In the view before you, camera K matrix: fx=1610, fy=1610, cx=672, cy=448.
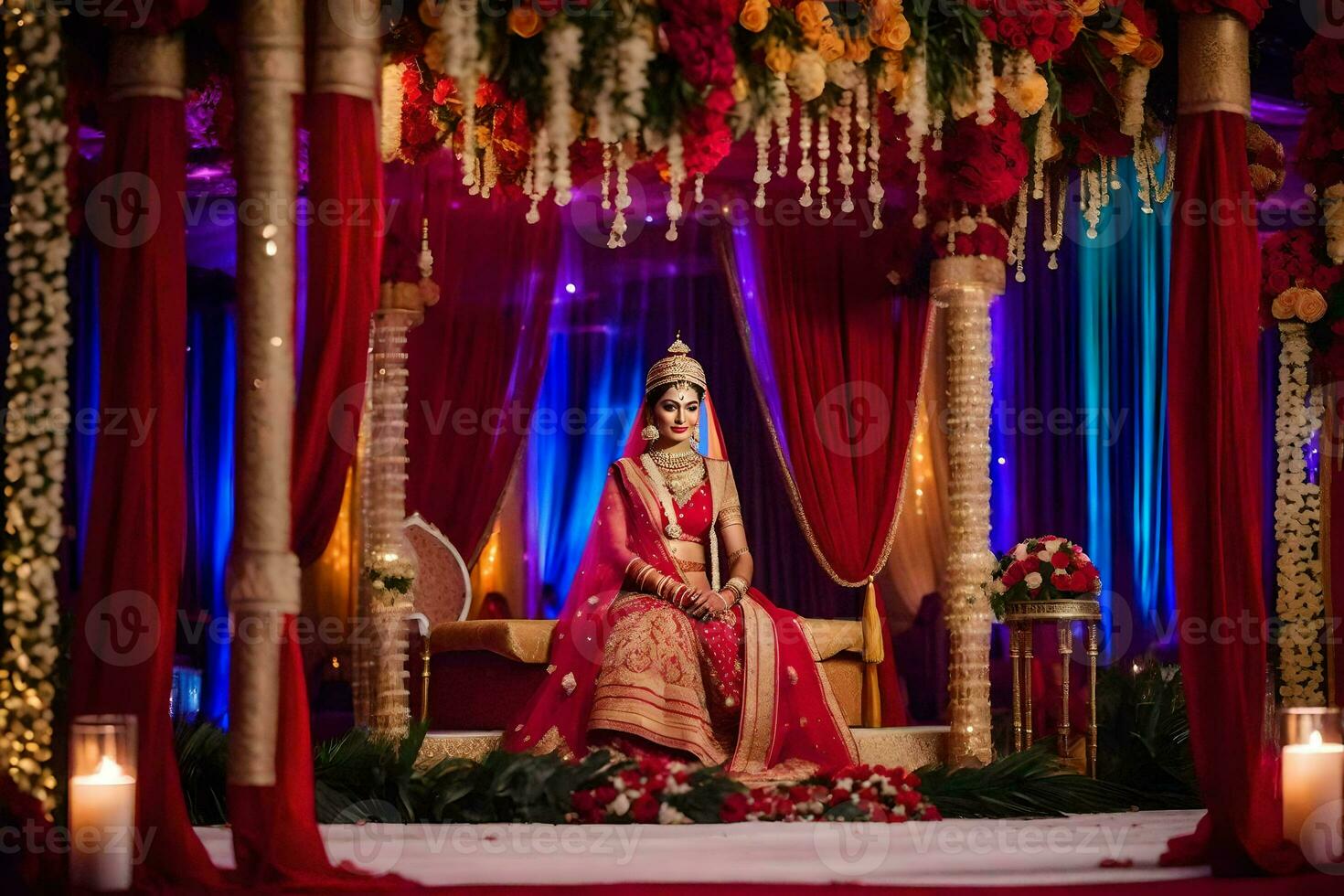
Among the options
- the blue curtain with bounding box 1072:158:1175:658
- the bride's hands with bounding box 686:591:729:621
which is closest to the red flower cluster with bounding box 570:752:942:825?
the bride's hands with bounding box 686:591:729:621

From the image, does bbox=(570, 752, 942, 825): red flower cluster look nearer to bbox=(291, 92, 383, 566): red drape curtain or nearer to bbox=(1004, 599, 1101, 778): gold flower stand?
bbox=(1004, 599, 1101, 778): gold flower stand

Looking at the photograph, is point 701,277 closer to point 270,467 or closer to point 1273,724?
point 1273,724

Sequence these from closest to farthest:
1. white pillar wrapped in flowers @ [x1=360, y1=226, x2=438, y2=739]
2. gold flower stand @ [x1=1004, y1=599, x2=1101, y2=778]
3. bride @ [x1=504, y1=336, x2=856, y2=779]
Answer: bride @ [x1=504, y1=336, x2=856, y2=779], gold flower stand @ [x1=1004, y1=599, x2=1101, y2=778], white pillar wrapped in flowers @ [x1=360, y1=226, x2=438, y2=739]

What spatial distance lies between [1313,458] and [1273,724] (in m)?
2.74

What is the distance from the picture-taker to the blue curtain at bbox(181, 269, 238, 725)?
34.0 feet

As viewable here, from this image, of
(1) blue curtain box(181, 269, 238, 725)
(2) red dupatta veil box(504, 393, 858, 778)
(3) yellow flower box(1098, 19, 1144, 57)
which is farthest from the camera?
(1) blue curtain box(181, 269, 238, 725)

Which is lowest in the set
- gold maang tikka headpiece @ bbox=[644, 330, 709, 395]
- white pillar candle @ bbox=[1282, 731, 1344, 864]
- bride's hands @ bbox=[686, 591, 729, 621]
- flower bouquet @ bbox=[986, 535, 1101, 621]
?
white pillar candle @ bbox=[1282, 731, 1344, 864]

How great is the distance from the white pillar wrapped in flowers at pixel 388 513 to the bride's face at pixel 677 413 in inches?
49.1

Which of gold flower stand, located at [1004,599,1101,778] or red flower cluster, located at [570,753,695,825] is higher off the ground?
gold flower stand, located at [1004,599,1101,778]

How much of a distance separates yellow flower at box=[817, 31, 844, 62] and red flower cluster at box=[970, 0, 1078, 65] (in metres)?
0.53

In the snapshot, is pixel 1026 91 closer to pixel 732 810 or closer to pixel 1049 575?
pixel 1049 575

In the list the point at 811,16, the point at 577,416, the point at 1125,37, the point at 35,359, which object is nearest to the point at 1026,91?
the point at 1125,37

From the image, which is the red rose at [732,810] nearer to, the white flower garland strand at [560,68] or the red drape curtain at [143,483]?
the red drape curtain at [143,483]

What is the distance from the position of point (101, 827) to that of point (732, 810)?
2.39 meters
